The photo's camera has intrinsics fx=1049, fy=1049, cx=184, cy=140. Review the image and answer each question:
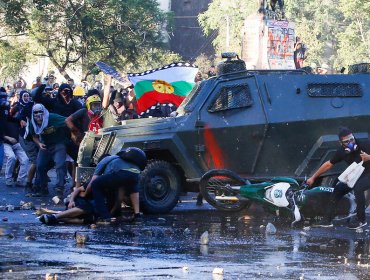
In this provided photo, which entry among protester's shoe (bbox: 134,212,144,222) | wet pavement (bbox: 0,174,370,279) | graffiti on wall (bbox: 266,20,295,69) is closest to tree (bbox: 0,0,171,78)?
graffiti on wall (bbox: 266,20,295,69)

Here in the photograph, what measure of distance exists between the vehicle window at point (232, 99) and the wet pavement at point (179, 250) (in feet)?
5.58

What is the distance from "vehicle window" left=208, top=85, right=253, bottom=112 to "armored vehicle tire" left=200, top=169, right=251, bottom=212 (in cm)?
108

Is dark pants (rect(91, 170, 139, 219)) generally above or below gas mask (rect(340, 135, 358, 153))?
below

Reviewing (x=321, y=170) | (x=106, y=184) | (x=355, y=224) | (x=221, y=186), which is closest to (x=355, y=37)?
(x=221, y=186)

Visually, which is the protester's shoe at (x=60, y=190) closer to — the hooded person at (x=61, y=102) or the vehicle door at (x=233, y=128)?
the hooded person at (x=61, y=102)

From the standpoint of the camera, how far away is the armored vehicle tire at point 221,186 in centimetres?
1548

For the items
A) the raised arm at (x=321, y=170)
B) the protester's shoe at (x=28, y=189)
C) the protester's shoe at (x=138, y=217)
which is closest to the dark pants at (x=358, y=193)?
the raised arm at (x=321, y=170)

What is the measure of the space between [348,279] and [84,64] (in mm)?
38566

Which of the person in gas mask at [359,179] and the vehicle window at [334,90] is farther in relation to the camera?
the vehicle window at [334,90]

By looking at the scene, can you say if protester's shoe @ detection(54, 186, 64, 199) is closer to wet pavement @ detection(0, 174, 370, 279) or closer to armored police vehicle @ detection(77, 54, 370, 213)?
armored police vehicle @ detection(77, 54, 370, 213)

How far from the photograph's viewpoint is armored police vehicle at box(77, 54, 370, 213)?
15.9 metres

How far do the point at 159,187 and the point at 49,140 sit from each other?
113 inches

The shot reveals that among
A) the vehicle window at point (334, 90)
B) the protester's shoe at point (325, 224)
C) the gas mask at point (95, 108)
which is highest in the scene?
the vehicle window at point (334, 90)

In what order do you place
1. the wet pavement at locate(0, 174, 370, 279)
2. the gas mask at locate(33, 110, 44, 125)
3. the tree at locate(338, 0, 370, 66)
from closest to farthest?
the wet pavement at locate(0, 174, 370, 279)
the gas mask at locate(33, 110, 44, 125)
the tree at locate(338, 0, 370, 66)
